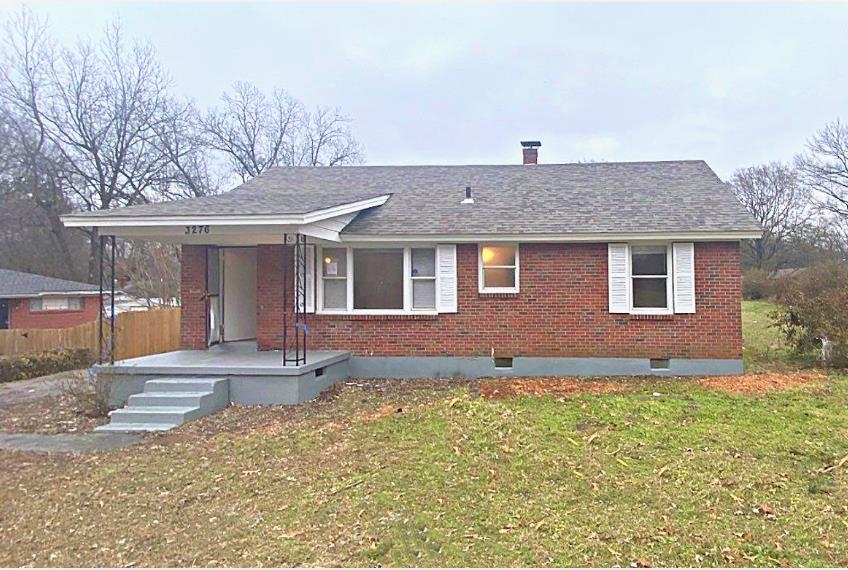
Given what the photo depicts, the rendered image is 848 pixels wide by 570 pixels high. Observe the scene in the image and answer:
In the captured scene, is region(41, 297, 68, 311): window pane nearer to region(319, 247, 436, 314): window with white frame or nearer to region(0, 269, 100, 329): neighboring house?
region(0, 269, 100, 329): neighboring house

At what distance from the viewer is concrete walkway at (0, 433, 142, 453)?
674cm

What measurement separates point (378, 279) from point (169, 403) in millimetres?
4516

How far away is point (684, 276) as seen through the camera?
10555 millimetres

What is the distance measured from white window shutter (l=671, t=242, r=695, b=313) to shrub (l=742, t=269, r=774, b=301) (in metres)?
24.8

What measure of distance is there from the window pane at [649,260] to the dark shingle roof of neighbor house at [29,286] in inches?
875

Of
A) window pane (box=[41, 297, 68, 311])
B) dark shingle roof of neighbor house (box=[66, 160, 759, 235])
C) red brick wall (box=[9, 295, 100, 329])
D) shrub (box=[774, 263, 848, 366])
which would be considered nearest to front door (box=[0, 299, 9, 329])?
red brick wall (box=[9, 295, 100, 329])

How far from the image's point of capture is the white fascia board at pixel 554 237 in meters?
10.3

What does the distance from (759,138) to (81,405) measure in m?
41.1

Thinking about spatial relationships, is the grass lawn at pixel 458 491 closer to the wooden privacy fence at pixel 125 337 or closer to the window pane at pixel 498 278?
the window pane at pixel 498 278

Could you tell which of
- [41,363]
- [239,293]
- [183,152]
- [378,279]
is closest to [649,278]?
[378,279]

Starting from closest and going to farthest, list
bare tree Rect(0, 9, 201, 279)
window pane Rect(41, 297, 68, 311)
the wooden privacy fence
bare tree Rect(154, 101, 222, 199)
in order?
the wooden privacy fence
window pane Rect(41, 297, 68, 311)
bare tree Rect(0, 9, 201, 279)
bare tree Rect(154, 101, 222, 199)

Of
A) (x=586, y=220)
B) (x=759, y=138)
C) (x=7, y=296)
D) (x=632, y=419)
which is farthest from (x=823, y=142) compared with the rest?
(x=7, y=296)

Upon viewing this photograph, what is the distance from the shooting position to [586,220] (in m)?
11.0

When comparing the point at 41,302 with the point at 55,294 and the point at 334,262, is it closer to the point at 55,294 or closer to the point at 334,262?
the point at 55,294
